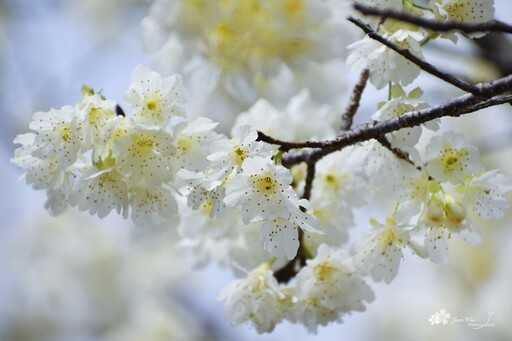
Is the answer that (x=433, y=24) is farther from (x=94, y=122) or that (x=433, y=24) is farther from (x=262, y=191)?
(x=94, y=122)

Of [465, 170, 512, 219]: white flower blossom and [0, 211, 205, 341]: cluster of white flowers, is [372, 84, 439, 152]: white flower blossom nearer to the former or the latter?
[465, 170, 512, 219]: white flower blossom

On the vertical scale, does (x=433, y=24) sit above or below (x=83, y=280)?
below

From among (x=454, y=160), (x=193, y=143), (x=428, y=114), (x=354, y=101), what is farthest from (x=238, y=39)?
(x=428, y=114)

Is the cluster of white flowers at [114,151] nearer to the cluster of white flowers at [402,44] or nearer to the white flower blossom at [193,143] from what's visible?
the white flower blossom at [193,143]

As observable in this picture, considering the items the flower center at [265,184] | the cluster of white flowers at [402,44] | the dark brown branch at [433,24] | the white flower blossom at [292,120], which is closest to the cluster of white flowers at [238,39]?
the white flower blossom at [292,120]

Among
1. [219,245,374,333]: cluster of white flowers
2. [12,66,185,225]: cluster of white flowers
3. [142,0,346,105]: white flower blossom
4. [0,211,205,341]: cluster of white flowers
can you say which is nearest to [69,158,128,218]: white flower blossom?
[12,66,185,225]: cluster of white flowers

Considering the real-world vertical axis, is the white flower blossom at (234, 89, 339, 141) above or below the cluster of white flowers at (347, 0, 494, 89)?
above
